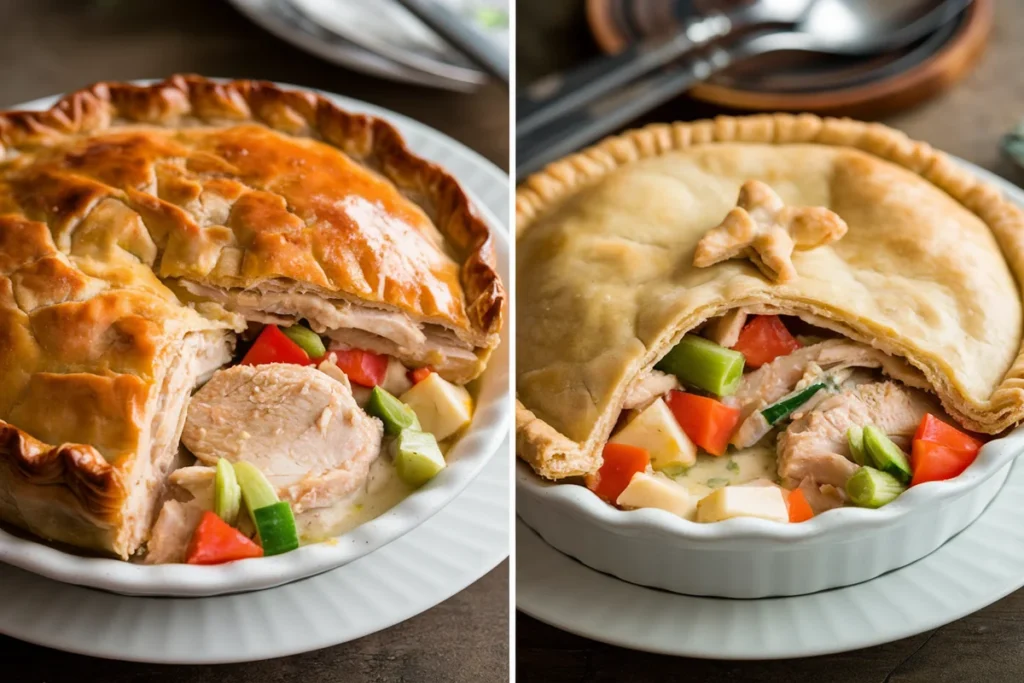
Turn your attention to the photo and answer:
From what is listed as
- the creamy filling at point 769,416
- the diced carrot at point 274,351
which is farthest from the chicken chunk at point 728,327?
the diced carrot at point 274,351

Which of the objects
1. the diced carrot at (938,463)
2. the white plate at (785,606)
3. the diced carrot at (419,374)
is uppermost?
the diced carrot at (419,374)

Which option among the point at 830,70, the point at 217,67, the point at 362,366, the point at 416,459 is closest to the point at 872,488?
the point at 416,459

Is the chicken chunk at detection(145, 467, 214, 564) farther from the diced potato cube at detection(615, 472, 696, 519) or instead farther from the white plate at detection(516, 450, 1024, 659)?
the diced potato cube at detection(615, 472, 696, 519)

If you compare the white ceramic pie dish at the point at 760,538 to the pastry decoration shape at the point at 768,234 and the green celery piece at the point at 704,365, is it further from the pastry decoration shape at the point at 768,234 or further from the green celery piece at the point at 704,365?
the pastry decoration shape at the point at 768,234

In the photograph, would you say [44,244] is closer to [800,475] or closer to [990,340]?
[800,475]

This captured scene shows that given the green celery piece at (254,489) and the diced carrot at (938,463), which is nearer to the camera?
the green celery piece at (254,489)

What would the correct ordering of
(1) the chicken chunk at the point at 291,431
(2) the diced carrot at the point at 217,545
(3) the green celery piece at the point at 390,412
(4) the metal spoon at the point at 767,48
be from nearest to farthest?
(2) the diced carrot at the point at 217,545
(1) the chicken chunk at the point at 291,431
(3) the green celery piece at the point at 390,412
(4) the metal spoon at the point at 767,48
